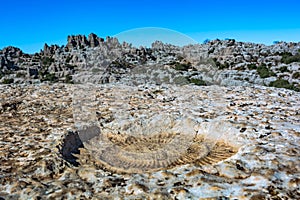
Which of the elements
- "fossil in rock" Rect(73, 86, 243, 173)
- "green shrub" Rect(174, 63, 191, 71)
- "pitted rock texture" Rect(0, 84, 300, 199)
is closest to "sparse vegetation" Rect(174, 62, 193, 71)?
"green shrub" Rect(174, 63, 191, 71)

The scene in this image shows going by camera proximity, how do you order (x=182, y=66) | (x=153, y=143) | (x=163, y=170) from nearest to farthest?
(x=163, y=170), (x=153, y=143), (x=182, y=66)

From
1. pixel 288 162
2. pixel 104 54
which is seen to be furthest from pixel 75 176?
pixel 104 54

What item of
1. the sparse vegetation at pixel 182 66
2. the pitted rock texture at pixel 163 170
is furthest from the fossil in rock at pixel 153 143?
the sparse vegetation at pixel 182 66

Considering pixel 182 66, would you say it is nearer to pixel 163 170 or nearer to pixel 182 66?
pixel 182 66

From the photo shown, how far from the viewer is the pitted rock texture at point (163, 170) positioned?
3320 millimetres

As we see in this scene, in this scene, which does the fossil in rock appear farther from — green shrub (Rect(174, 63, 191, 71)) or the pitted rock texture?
green shrub (Rect(174, 63, 191, 71))

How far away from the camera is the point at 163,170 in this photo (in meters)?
3.86

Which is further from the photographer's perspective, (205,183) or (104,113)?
(104,113)

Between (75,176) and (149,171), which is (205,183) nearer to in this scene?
(149,171)

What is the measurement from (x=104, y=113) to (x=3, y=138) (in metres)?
2.32

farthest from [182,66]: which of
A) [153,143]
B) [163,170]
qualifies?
[163,170]

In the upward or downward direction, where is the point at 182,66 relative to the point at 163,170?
upward

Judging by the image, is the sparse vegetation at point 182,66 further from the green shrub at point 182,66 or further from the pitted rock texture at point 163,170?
the pitted rock texture at point 163,170

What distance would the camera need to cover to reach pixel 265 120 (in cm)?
565
